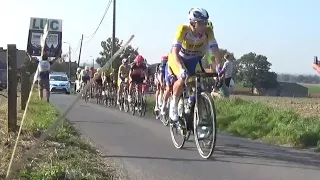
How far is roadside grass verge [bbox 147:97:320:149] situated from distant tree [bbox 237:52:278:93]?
51662 mm

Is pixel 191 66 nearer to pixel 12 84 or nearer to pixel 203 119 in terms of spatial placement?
pixel 203 119

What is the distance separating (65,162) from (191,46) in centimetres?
247

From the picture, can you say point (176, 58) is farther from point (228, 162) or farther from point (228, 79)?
point (228, 79)

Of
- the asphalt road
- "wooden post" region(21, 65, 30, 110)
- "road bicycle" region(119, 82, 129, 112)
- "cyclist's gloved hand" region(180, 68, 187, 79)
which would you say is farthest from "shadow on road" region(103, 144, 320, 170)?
"road bicycle" region(119, 82, 129, 112)

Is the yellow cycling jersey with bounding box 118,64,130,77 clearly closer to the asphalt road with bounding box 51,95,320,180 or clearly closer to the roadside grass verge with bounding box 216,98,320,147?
the roadside grass verge with bounding box 216,98,320,147

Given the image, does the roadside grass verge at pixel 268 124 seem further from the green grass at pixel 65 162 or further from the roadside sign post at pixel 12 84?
the roadside sign post at pixel 12 84

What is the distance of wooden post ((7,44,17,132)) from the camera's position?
8164mm

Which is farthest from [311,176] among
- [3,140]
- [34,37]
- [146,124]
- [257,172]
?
[146,124]

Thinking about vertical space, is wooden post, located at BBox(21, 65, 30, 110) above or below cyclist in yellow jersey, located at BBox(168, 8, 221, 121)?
below

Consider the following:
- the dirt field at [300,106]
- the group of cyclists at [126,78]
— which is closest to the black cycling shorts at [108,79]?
the group of cyclists at [126,78]

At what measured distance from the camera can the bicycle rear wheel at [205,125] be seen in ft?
22.5

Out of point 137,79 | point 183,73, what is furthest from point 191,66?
point 137,79

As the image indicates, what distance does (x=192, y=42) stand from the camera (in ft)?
24.7

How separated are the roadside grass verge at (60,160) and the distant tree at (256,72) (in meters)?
57.3
